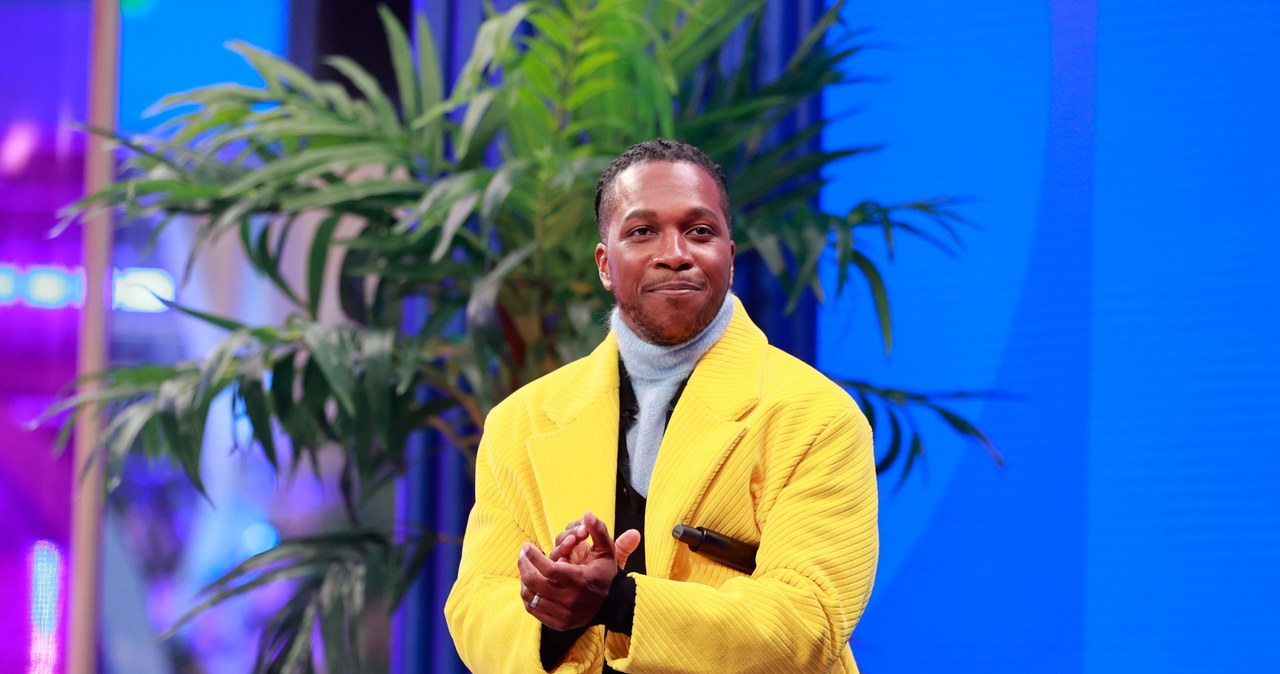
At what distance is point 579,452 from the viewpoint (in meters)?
1.25

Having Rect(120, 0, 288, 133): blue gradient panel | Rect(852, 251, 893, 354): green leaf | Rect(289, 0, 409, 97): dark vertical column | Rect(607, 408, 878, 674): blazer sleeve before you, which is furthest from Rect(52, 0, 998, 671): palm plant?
Rect(120, 0, 288, 133): blue gradient panel

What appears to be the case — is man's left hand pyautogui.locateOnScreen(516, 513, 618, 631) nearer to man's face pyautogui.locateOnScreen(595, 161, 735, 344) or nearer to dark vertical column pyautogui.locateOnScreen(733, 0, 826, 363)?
man's face pyautogui.locateOnScreen(595, 161, 735, 344)

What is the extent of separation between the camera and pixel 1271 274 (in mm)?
2557

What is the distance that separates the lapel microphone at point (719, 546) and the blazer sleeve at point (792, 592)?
0.03 m

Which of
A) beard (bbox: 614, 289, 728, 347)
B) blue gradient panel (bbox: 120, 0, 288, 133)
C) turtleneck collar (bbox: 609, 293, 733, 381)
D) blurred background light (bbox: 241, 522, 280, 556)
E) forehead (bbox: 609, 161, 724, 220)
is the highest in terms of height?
blue gradient panel (bbox: 120, 0, 288, 133)

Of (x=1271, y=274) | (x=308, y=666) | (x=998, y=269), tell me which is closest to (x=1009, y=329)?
(x=998, y=269)

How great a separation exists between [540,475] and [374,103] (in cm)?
153

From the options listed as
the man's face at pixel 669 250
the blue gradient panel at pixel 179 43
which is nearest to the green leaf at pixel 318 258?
the man's face at pixel 669 250

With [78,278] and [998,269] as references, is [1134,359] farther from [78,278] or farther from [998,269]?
[78,278]

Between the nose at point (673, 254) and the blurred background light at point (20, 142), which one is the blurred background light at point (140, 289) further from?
the nose at point (673, 254)

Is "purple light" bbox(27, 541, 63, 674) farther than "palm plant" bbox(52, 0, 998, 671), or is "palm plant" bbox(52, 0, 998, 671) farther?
"purple light" bbox(27, 541, 63, 674)

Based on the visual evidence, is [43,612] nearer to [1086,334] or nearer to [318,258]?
[318,258]

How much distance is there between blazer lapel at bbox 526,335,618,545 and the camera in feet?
4.02

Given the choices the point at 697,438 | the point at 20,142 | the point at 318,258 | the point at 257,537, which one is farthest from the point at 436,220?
the point at 20,142
